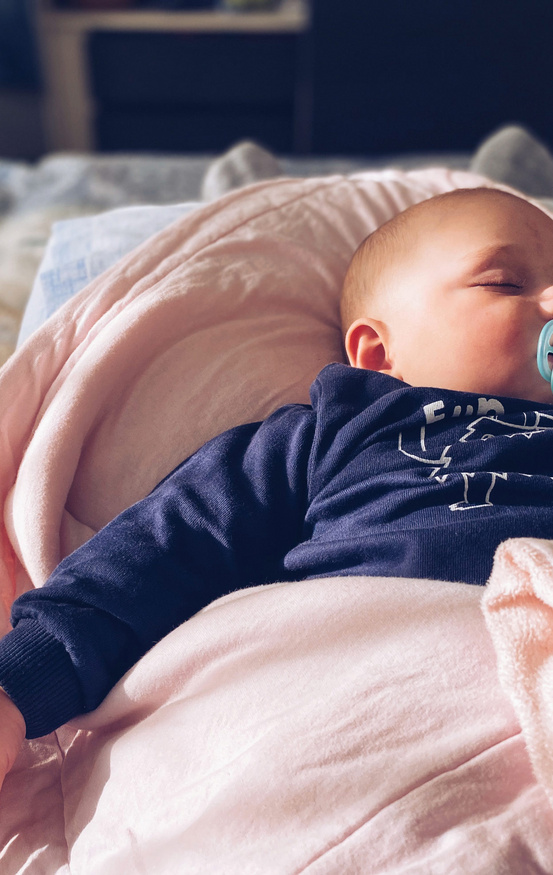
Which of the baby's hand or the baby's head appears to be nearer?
the baby's hand

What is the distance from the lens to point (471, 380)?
792 millimetres

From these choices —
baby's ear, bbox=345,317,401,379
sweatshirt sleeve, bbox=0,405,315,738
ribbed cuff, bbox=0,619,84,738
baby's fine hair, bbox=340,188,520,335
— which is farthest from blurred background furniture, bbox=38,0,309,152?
ribbed cuff, bbox=0,619,84,738

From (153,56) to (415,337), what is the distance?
2777 mm

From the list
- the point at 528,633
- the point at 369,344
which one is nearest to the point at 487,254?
the point at 369,344

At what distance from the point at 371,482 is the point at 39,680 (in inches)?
12.8

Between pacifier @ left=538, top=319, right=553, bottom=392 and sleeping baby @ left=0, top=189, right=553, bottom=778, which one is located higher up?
pacifier @ left=538, top=319, right=553, bottom=392

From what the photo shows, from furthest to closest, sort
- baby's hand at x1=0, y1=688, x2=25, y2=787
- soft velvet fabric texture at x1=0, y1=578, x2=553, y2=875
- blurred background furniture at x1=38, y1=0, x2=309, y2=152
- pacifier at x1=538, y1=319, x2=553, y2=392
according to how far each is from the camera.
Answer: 1. blurred background furniture at x1=38, y1=0, x2=309, y2=152
2. pacifier at x1=538, y1=319, x2=553, y2=392
3. baby's hand at x1=0, y1=688, x2=25, y2=787
4. soft velvet fabric texture at x1=0, y1=578, x2=553, y2=875

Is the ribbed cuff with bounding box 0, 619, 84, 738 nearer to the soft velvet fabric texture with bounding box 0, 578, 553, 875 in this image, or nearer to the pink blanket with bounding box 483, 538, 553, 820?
the soft velvet fabric texture with bounding box 0, 578, 553, 875

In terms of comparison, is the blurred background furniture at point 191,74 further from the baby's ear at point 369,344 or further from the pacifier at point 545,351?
the pacifier at point 545,351

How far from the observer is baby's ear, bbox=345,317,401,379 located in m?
0.88

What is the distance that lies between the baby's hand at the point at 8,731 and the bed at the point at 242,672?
6 cm

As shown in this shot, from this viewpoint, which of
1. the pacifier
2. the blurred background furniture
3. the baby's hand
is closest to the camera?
the baby's hand

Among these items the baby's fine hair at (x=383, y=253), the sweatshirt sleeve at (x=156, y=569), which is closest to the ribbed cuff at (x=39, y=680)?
the sweatshirt sleeve at (x=156, y=569)

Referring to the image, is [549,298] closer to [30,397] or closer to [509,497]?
[509,497]
